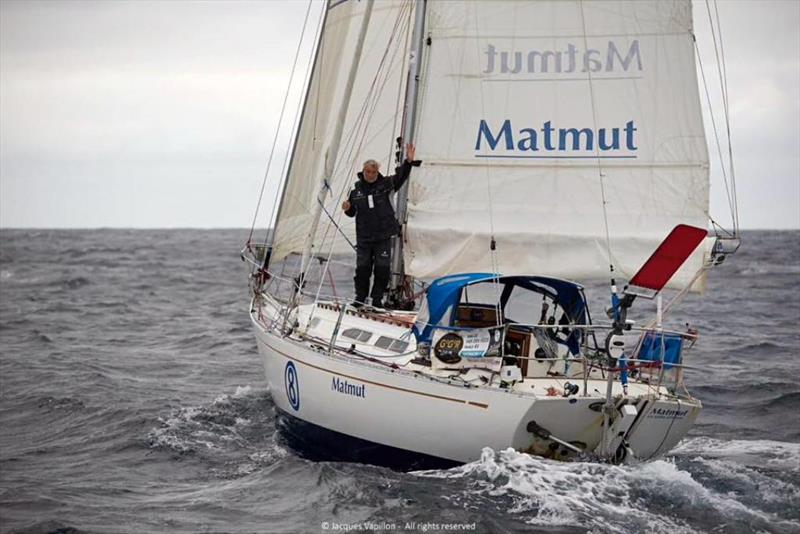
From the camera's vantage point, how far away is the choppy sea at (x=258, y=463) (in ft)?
32.7

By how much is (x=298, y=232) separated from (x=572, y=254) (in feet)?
13.2

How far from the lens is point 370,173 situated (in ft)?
42.4

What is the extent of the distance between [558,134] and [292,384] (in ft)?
13.5

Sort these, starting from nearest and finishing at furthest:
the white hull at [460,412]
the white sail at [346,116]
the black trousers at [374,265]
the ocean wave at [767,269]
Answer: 1. the white hull at [460,412]
2. the black trousers at [374,265]
3. the white sail at [346,116]
4. the ocean wave at [767,269]

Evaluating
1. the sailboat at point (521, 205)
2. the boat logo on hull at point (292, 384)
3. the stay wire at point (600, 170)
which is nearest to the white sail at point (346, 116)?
the sailboat at point (521, 205)

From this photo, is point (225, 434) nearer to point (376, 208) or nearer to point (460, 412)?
point (376, 208)

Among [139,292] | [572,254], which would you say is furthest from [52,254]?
[572,254]

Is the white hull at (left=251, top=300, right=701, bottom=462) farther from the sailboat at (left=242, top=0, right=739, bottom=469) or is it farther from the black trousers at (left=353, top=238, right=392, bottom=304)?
the black trousers at (left=353, top=238, right=392, bottom=304)

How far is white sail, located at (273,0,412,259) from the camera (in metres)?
14.8

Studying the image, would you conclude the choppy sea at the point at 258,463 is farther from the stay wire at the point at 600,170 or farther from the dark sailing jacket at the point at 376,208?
the dark sailing jacket at the point at 376,208

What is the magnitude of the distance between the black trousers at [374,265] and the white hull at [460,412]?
160 centimetres

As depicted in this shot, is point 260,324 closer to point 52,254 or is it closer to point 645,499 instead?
point 645,499

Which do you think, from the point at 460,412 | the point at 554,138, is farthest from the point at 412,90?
the point at 460,412

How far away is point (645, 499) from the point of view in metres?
10.1
